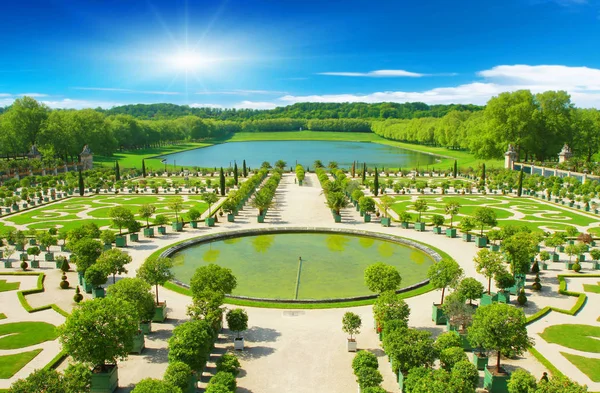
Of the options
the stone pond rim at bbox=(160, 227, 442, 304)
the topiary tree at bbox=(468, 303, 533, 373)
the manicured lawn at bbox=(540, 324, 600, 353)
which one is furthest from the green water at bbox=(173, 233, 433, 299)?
the topiary tree at bbox=(468, 303, 533, 373)

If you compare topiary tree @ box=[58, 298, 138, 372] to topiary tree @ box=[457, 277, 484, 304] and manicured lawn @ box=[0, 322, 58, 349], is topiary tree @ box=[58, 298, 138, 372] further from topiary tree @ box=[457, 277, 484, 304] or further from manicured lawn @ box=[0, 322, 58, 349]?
topiary tree @ box=[457, 277, 484, 304]

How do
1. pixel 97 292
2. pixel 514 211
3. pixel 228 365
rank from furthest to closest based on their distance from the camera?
pixel 514 211, pixel 97 292, pixel 228 365

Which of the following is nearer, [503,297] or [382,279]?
[382,279]

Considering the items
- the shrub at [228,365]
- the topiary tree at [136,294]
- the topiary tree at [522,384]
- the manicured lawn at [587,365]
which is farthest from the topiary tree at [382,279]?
the topiary tree at [136,294]

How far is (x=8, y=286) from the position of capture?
24.5 m

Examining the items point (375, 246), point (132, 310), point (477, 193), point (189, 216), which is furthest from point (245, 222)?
point (477, 193)

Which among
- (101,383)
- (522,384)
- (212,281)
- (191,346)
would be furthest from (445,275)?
(101,383)

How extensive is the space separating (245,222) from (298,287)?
1628 centimetres

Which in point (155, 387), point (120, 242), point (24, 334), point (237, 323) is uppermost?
point (155, 387)

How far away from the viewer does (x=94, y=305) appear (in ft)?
49.3

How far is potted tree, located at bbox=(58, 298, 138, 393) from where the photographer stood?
1411 cm

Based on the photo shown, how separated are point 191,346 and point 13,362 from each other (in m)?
7.09

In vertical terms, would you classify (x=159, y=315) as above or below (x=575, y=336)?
above

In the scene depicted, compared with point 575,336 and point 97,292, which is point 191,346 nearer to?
point 97,292
